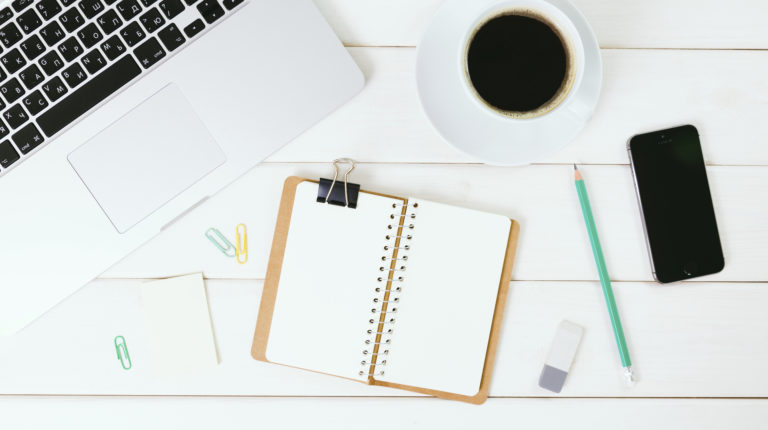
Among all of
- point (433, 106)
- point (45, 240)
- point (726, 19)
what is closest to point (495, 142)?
point (433, 106)

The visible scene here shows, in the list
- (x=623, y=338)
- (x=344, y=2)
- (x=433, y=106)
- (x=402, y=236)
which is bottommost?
(x=623, y=338)

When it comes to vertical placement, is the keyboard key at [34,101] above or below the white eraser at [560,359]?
above

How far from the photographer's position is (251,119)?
62cm

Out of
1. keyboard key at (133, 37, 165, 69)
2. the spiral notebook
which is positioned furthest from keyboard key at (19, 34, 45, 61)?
the spiral notebook

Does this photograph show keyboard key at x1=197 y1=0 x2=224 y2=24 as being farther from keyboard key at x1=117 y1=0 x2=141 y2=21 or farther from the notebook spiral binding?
the notebook spiral binding

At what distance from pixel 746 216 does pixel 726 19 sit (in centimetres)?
26

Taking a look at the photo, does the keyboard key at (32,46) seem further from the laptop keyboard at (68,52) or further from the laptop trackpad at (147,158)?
the laptop trackpad at (147,158)

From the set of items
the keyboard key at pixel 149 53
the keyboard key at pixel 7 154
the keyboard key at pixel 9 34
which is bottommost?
the keyboard key at pixel 7 154

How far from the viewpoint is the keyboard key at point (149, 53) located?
0.60 m

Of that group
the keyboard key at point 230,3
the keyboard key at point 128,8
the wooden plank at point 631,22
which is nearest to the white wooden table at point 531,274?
the wooden plank at point 631,22

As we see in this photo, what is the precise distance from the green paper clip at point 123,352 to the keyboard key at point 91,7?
0.39 metres

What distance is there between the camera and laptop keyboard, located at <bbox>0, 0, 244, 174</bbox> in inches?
23.0

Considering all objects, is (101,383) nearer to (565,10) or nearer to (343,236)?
(343,236)

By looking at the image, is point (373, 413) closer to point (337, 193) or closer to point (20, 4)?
point (337, 193)
